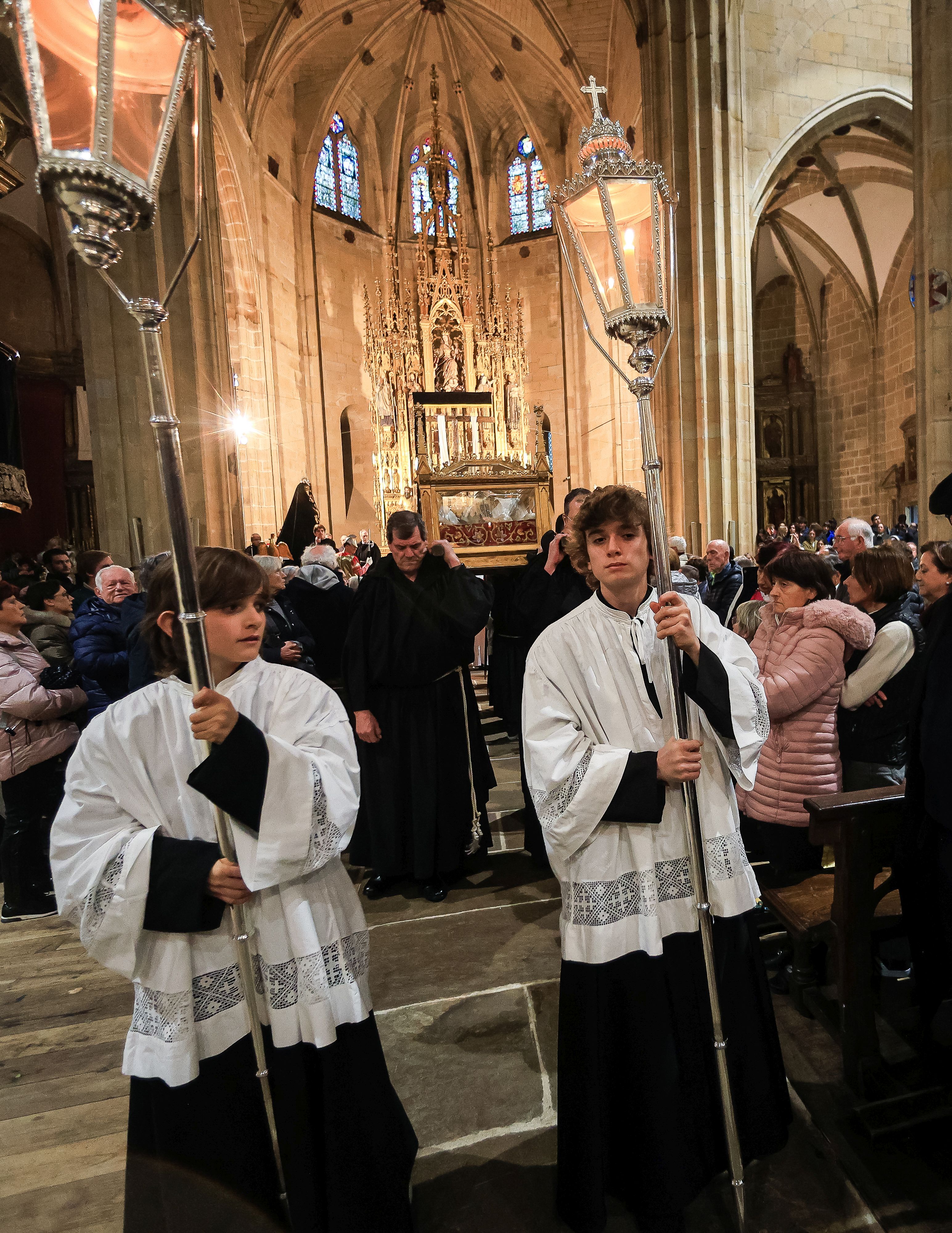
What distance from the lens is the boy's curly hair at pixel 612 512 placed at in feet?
5.91

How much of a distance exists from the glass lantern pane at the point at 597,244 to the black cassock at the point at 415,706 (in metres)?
1.96

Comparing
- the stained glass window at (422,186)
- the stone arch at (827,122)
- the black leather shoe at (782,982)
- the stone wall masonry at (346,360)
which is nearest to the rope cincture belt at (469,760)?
the black leather shoe at (782,982)

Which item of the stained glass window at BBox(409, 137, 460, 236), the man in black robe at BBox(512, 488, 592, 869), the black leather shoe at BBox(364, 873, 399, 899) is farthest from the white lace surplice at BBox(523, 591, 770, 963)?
the stained glass window at BBox(409, 137, 460, 236)

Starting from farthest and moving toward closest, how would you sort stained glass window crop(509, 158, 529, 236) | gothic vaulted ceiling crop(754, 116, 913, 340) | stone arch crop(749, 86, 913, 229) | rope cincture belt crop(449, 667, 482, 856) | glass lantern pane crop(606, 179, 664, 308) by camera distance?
stained glass window crop(509, 158, 529, 236) < gothic vaulted ceiling crop(754, 116, 913, 340) < stone arch crop(749, 86, 913, 229) < rope cincture belt crop(449, 667, 482, 856) < glass lantern pane crop(606, 179, 664, 308)

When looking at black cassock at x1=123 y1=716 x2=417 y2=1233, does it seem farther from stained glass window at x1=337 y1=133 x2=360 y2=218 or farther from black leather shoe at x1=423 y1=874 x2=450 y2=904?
stained glass window at x1=337 y1=133 x2=360 y2=218

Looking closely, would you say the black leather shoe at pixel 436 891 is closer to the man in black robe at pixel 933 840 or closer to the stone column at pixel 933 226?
the man in black robe at pixel 933 840

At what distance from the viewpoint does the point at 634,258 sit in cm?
192

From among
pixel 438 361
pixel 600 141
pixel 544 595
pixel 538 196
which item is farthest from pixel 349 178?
pixel 600 141

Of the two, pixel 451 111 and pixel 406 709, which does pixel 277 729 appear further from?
pixel 451 111

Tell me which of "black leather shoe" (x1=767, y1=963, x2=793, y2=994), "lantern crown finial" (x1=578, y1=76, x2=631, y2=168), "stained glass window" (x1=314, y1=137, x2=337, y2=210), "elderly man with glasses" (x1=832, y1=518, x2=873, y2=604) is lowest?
"black leather shoe" (x1=767, y1=963, x2=793, y2=994)

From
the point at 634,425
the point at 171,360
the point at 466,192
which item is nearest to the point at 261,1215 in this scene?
the point at 171,360

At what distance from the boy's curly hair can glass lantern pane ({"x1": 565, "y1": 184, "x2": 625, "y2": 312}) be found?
20.3 inches

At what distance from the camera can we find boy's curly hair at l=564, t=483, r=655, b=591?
5.91 feet

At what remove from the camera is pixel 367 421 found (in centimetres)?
1848
